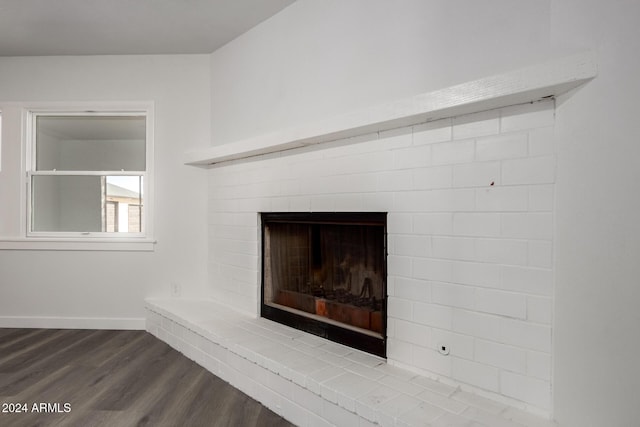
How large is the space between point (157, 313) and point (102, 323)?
68 cm

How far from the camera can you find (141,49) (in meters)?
3.49

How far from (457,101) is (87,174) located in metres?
3.37

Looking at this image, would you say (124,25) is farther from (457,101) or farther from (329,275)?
(457,101)

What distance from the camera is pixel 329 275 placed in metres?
2.63

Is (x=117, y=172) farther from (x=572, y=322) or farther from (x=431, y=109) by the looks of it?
(x=572, y=322)

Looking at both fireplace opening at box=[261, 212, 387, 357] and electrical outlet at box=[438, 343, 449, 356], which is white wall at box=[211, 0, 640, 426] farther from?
fireplace opening at box=[261, 212, 387, 357]

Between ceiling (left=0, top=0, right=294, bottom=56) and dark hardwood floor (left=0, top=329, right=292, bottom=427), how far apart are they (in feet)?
8.16

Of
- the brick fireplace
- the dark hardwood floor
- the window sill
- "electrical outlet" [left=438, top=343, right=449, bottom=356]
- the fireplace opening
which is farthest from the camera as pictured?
the window sill

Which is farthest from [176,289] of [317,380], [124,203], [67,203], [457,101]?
[457,101]

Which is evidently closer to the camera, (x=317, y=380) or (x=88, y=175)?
(x=317, y=380)

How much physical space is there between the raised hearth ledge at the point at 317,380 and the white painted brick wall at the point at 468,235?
7cm

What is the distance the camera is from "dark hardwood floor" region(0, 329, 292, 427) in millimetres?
2084

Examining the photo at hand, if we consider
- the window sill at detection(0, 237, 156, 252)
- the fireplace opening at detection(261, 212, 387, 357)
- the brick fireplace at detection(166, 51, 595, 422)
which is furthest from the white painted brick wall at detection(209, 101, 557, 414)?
the window sill at detection(0, 237, 156, 252)

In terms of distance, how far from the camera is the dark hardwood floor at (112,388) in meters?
2.08
